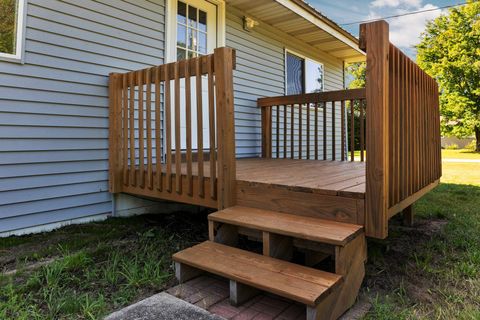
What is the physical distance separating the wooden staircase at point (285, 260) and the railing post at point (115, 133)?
1.57m

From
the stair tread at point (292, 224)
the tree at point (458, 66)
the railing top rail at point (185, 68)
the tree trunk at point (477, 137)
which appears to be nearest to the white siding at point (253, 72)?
the railing top rail at point (185, 68)

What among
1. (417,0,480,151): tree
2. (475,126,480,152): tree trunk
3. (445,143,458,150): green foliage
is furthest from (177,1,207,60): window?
(445,143,458,150): green foliage

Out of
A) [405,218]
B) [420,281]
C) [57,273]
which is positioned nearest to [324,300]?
[420,281]

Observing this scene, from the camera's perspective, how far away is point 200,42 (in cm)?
444

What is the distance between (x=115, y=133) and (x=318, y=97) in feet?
9.02

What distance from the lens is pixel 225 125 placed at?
2.37m

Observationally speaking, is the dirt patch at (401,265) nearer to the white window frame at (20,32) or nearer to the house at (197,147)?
Answer: the house at (197,147)

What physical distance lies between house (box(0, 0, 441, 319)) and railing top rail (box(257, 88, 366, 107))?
0.06 ft

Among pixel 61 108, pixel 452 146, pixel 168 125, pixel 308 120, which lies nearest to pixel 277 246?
pixel 168 125

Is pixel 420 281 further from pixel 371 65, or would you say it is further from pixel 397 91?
pixel 371 65

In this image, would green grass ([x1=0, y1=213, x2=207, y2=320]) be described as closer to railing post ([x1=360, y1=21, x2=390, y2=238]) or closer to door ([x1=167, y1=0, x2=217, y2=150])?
railing post ([x1=360, y1=21, x2=390, y2=238])

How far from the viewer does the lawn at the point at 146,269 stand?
1.70m

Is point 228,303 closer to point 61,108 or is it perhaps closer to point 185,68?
point 185,68

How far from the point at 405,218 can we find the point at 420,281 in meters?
1.52
